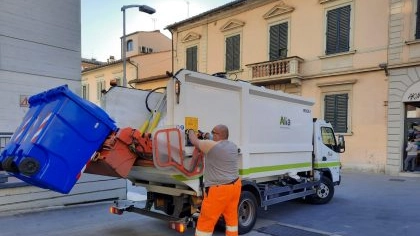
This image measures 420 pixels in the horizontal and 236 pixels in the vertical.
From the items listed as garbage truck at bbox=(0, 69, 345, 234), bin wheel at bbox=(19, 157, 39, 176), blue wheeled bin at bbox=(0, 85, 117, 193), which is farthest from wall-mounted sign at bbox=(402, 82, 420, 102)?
bin wheel at bbox=(19, 157, 39, 176)

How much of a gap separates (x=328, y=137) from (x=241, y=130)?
344 centimetres

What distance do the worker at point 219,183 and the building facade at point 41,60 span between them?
14.3 ft

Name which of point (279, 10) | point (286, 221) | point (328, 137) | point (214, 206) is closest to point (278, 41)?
point (279, 10)

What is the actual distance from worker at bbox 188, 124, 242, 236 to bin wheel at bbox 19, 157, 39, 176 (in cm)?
180

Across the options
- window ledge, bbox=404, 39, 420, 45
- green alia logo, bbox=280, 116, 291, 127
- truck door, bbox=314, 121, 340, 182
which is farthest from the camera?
window ledge, bbox=404, 39, 420, 45

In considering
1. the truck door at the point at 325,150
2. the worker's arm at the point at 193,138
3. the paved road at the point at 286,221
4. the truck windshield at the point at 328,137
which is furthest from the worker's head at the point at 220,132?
Result: the truck windshield at the point at 328,137

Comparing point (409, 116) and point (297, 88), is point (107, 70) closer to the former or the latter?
point (297, 88)

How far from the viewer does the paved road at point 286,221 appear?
19.0ft

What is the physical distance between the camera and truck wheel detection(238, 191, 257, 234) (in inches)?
220

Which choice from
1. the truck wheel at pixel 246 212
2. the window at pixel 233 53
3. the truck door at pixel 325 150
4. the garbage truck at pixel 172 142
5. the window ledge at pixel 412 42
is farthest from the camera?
the window at pixel 233 53

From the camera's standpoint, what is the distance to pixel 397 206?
8008 mm

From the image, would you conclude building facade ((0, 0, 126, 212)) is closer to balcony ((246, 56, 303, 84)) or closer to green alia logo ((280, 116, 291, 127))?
green alia logo ((280, 116, 291, 127))

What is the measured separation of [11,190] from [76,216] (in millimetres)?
1353

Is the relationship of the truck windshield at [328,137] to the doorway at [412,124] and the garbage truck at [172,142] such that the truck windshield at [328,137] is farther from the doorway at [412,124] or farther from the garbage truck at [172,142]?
the doorway at [412,124]
